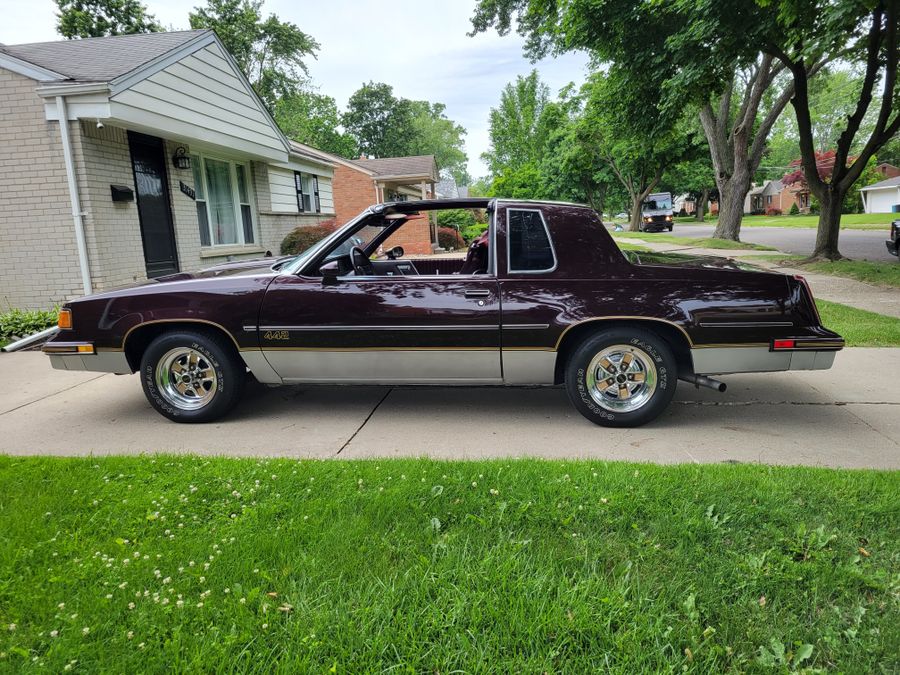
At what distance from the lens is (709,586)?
8.29ft

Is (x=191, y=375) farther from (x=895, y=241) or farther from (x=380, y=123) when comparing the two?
(x=380, y=123)

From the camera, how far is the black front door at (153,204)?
9.91 meters

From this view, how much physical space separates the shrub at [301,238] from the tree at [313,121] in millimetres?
33499

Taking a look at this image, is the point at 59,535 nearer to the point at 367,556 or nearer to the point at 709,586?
the point at 367,556

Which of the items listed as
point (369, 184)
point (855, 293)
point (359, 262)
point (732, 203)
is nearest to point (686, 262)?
point (359, 262)

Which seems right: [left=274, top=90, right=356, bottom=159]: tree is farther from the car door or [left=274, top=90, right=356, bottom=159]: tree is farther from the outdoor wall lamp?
the car door

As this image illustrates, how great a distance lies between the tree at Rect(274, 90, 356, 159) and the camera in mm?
47000

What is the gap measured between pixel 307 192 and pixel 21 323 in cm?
1073

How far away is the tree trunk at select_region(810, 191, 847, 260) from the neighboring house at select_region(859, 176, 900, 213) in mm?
48490

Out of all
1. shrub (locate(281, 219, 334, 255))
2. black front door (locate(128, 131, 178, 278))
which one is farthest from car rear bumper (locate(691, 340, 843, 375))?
shrub (locate(281, 219, 334, 255))

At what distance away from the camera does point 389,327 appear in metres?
4.54

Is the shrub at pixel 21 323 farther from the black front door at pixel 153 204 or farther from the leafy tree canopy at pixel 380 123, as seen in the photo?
the leafy tree canopy at pixel 380 123

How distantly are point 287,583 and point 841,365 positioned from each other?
238 inches

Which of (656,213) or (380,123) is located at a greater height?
(380,123)
